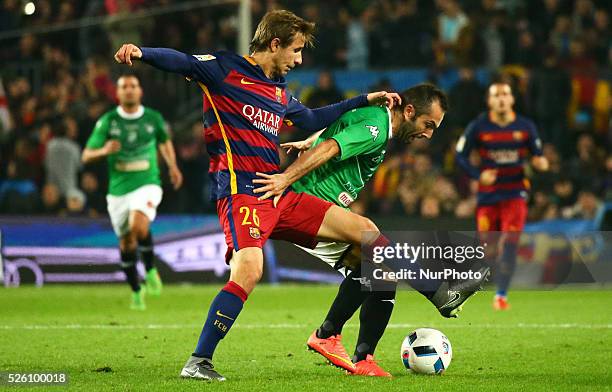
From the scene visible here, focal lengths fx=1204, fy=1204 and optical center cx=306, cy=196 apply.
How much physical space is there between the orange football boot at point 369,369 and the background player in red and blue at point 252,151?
0.77 meters

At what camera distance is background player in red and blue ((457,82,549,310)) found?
13.0 m

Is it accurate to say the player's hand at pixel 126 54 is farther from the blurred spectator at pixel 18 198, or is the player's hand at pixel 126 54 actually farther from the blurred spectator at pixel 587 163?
the blurred spectator at pixel 587 163

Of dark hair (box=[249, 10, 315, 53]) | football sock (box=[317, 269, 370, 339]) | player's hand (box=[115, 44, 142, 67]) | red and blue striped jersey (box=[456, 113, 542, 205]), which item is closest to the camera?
player's hand (box=[115, 44, 142, 67])

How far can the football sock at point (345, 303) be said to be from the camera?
7.73 meters

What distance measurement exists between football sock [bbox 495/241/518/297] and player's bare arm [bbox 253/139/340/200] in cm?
597

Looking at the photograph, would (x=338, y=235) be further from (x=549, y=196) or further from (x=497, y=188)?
(x=549, y=196)

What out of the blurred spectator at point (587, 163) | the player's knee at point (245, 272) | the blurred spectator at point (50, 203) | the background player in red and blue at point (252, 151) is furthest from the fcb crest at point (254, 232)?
the blurred spectator at point (587, 163)

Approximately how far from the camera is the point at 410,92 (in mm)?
7734

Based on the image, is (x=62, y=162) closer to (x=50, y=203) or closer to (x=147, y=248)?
(x=50, y=203)

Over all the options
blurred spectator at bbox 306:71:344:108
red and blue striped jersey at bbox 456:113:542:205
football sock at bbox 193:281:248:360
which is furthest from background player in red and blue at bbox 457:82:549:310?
football sock at bbox 193:281:248:360

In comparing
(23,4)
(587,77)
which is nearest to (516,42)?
(587,77)

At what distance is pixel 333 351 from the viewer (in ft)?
25.0

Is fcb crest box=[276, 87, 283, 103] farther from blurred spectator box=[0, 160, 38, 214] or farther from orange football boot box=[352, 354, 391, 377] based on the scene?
blurred spectator box=[0, 160, 38, 214]

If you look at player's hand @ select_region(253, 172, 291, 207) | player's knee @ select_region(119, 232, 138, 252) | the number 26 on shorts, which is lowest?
player's knee @ select_region(119, 232, 138, 252)
